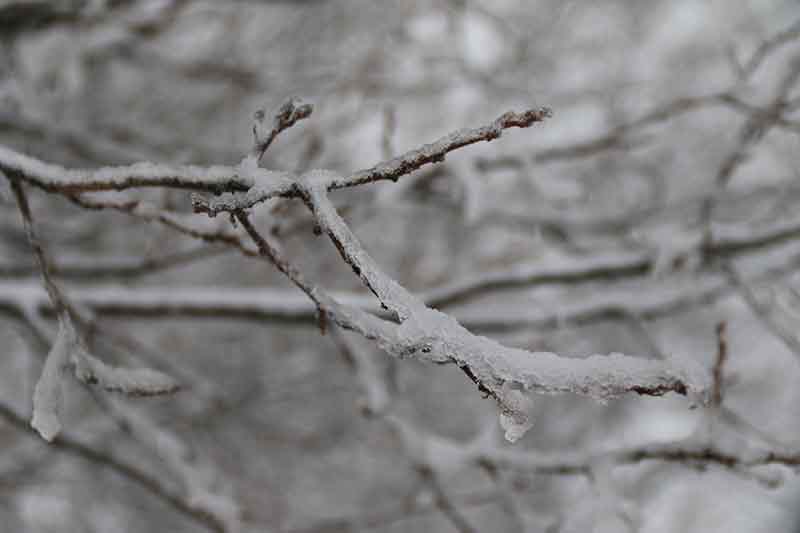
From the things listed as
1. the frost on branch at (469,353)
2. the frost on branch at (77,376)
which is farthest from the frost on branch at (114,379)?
the frost on branch at (469,353)

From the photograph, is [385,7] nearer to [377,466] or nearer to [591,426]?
[377,466]

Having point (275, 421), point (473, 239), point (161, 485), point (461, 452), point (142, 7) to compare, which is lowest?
point (161, 485)

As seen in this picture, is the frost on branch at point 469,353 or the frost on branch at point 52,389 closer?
the frost on branch at point 469,353

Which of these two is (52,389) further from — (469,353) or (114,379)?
(469,353)

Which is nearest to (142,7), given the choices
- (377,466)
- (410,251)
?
(410,251)

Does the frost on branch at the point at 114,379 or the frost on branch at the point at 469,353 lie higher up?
the frost on branch at the point at 114,379

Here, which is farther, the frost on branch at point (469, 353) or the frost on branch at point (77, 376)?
the frost on branch at point (77, 376)

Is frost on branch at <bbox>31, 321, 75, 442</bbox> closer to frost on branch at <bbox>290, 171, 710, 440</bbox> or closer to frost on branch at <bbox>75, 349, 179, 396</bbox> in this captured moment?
frost on branch at <bbox>75, 349, 179, 396</bbox>

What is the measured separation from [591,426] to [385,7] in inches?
183

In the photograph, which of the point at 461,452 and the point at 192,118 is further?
the point at 192,118

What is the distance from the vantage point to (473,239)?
5.02 metres

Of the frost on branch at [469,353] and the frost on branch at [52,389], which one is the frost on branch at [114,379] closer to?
the frost on branch at [52,389]

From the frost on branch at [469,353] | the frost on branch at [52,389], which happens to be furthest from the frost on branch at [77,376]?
the frost on branch at [469,353]

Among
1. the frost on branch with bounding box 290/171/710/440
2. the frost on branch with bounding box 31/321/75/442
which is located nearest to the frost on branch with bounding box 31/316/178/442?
the frost on branch with bounding box 31/321/75/442
